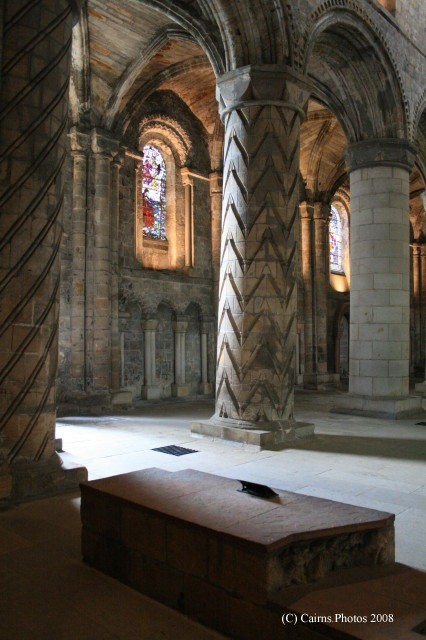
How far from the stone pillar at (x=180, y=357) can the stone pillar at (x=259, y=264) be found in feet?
18.9

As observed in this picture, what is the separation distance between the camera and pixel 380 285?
33.1 ft

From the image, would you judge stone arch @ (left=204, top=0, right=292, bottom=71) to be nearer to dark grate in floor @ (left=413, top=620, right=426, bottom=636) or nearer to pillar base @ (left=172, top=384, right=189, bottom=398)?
dark grate in floor @ (left=413, top=620, right=426, bottom=636)

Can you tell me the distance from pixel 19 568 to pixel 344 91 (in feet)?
34.3

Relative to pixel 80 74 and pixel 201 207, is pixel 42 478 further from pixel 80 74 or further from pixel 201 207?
pixel 201 207

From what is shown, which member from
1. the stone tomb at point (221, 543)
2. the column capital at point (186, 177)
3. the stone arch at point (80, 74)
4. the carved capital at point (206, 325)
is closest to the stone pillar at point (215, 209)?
the carved capital at point (206, 325)

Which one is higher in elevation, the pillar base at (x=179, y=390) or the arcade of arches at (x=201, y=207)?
the arcade of arches at (x=201, y=207)

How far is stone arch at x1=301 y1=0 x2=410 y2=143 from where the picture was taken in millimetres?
10250

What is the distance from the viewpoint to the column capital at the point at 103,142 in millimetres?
11047

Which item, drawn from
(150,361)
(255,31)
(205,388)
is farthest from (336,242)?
(255,31)

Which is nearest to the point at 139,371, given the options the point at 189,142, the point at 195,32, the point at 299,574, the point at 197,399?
the point at 197,399

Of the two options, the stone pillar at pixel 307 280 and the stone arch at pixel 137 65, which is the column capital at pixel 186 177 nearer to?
the stone arch at pixel 137 65

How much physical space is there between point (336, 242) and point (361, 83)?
931 centimetres

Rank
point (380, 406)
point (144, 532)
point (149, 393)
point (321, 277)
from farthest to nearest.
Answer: point (321, 277)
point (149, 393)
point (380, 406)
point (144, 532)

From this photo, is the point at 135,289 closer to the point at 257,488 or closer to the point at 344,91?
the point at 344,91
